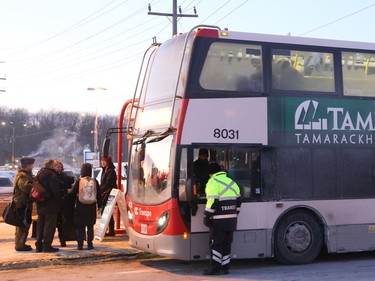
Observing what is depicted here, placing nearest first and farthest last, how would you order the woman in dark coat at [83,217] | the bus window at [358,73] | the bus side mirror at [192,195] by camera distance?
the bus side mirror at [192,195] → the bus window at [358,73] → the woman in dark coat at [83,217]

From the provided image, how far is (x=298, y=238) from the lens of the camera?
33.8 feet

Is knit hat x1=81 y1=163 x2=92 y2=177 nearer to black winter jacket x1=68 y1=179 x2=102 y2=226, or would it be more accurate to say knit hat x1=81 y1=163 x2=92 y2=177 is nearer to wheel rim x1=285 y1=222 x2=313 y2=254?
black winter jacket x1=68 y1=179 x2=102 y2=226

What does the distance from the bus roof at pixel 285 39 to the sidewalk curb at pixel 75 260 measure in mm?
4383

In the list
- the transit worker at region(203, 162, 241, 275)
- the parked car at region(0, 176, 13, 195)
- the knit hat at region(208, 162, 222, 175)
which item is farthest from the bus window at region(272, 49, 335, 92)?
the parked car at region(0, 176, 13, 195)

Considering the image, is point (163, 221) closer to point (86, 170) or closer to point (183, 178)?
point (183, 178)

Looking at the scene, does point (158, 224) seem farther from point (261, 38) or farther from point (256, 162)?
point (261, 38)

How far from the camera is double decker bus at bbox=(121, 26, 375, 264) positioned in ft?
31.5

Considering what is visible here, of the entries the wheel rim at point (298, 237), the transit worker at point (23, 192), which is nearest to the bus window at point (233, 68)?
the wheel rim at point (298, 237)

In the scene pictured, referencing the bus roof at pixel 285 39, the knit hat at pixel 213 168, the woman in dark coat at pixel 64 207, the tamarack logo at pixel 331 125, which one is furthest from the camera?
the woman in dark coat at pixel 64 207

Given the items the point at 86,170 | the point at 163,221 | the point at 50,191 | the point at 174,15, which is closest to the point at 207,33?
the point at 163,221

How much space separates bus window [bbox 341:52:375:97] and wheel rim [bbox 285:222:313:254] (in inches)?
103

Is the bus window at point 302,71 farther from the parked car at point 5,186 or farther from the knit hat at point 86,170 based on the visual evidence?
the parked car at point 5,186

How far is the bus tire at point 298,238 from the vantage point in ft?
33.4

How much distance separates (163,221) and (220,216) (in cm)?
99
